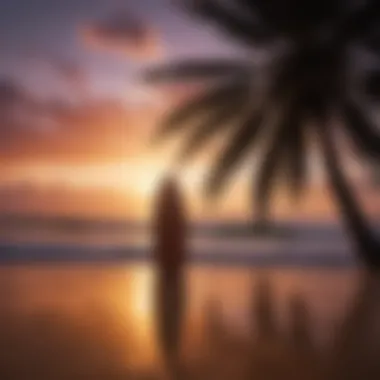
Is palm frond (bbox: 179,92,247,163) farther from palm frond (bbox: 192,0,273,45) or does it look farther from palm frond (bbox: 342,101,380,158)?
palm frond (bbox: 342,101,380,158)

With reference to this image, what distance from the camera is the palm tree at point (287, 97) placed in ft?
10.1

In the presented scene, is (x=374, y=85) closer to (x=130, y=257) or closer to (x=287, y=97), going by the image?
(x=287, y=97)

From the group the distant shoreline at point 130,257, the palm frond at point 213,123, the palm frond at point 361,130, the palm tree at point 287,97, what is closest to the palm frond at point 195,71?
the palm tree at point 287,97

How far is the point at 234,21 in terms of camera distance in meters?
3.12

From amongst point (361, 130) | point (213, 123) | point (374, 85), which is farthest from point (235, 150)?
point (374, 85)

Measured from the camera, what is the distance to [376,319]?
2010 mm

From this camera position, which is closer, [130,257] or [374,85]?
[374,85]

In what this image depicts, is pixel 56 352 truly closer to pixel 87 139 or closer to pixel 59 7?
pixel 87 139

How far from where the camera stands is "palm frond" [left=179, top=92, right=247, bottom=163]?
3.19 metres

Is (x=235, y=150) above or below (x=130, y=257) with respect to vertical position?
above

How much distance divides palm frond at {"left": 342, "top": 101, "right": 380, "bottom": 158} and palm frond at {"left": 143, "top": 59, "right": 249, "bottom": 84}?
0.53 metres

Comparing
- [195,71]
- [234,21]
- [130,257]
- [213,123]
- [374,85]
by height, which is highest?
[234,21]

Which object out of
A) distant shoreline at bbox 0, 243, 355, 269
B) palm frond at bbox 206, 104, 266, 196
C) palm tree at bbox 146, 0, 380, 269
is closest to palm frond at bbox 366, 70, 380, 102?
palm tree at bbox 146, 0, 380, 269

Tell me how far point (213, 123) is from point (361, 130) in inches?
27.7
